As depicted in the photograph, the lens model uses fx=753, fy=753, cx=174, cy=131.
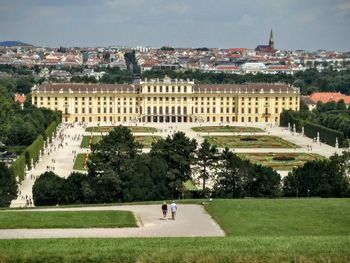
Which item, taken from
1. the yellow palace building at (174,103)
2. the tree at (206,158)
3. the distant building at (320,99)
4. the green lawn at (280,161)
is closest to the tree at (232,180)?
the tree at (206,158)

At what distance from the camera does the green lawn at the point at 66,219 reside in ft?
69.9

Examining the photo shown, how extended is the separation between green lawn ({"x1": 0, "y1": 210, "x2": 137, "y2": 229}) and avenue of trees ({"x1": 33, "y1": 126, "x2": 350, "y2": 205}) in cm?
777

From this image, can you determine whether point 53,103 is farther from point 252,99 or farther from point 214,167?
point 214,167

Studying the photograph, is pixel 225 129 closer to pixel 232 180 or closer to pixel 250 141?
pixel 250 141

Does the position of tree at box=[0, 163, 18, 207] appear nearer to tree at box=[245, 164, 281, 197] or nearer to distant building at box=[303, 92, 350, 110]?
tree at box=[245, 164, 281, 197]

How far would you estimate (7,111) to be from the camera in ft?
190

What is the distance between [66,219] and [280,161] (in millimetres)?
32519

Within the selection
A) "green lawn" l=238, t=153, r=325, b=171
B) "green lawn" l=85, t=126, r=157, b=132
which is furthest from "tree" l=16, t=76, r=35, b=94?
"green lawn" l=238, t=153, r=325, b=171

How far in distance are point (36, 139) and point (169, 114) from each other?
38387 millimetres

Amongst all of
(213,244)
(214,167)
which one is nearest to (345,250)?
(213,244)

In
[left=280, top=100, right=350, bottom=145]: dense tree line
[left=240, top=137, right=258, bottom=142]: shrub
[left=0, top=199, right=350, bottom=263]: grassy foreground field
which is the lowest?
[left=240, top=137, right=258, bottom=142]: shrub

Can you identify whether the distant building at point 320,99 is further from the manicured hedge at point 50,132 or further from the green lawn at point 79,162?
the green lawn at point 79,162

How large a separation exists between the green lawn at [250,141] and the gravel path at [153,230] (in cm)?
3846

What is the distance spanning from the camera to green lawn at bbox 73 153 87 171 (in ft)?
161
